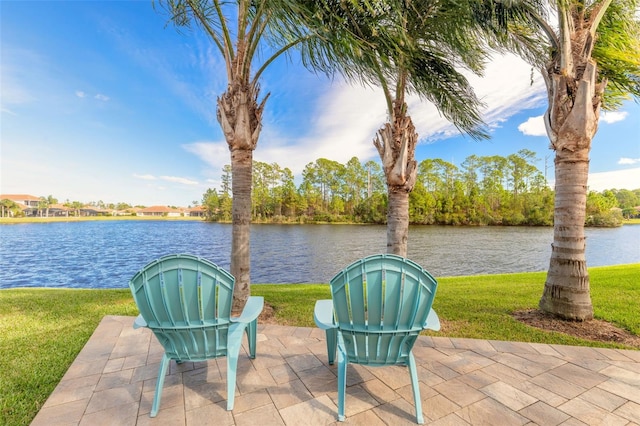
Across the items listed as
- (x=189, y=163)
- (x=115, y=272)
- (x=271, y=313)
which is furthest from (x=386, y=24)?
(x=189, y=163)

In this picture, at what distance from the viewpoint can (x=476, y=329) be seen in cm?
351

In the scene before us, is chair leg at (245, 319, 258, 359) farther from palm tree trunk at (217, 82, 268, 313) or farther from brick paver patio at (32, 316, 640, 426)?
palm tree trunk at (217, 82, 268, 313)

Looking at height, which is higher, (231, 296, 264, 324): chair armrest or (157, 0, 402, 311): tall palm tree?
(157, 0, 402, 311): tall palm tree

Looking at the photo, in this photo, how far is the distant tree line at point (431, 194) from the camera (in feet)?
134

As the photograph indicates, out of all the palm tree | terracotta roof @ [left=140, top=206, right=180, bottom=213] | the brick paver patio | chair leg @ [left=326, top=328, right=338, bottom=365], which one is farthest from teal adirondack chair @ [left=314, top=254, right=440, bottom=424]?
terracotta roof @ [left=140, top=206, right=180, bottom=213]

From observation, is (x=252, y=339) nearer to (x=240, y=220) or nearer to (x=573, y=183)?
(x=240, y=220)

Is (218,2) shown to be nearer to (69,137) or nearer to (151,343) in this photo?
(151,343)

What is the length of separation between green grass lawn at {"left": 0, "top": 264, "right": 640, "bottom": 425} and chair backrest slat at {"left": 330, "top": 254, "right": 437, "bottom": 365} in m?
1.94

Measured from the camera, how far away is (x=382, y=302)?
1.83m

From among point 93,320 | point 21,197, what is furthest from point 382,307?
point 21,197

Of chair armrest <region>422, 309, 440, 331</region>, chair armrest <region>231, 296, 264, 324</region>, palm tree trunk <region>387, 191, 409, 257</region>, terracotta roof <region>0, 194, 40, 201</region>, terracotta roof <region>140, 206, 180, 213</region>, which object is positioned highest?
terracotta roof <region>0, 194, 40, 201</region>

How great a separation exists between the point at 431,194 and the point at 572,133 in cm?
4039

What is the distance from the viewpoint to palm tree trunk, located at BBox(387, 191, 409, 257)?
3965 mm

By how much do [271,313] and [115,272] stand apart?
1279cm
